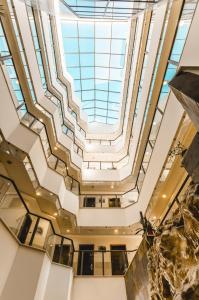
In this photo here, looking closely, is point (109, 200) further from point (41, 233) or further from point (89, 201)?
point (41, 233)

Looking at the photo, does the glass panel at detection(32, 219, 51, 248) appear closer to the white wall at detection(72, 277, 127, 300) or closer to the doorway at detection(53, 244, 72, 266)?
the doorway at detection(53, 244, 72, 266)

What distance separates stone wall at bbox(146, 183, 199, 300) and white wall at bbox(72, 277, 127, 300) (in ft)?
7.95

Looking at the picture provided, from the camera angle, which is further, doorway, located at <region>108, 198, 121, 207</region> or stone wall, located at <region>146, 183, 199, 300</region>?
doorway, located at <region>108, 198, 121, 207</region>

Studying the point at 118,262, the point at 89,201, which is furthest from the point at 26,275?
the point at 89,201

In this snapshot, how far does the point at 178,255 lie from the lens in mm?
4328

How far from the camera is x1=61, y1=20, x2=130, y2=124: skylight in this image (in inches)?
549

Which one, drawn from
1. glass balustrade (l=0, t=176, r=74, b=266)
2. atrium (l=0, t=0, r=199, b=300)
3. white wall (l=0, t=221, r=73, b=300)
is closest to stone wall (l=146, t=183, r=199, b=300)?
atrium (l=0, t=0, r=199, b=300)

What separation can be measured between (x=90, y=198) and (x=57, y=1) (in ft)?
33.3

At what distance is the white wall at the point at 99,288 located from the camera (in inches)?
265

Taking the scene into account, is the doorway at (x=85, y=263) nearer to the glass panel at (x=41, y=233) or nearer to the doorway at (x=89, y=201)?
the glass panel at (x=41, y=233)

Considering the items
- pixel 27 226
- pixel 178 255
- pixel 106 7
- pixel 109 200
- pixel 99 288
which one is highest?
pixel 109 200

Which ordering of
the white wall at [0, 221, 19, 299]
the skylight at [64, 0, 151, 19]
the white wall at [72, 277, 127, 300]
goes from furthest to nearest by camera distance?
the white wall at [72, 277, 127, 300] < the skylight at [64, 0, 151, 19] < the white wall at [0, 221, 19, 299]

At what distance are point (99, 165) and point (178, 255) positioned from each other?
11.8m

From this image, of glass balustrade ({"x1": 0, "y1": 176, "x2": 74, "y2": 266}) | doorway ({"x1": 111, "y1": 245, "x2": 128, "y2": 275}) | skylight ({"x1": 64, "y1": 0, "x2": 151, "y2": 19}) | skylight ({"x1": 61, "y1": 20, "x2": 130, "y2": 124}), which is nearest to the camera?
glass balustrade ({"x1": 0, "y1": 176, "x2": 74, "y2": 266})
